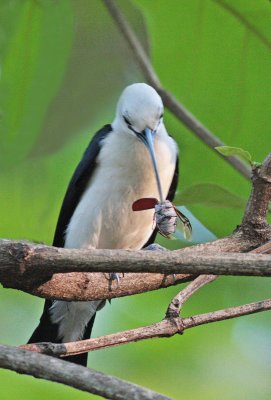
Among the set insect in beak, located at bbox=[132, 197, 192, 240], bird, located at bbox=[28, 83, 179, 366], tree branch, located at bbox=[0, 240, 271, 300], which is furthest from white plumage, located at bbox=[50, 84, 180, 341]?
tree branch, located at bbox=[0, 240, 271, 300]

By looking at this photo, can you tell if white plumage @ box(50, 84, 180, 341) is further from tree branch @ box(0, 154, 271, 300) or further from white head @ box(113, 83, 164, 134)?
tree branch @ box(0, 154, 271, 300)

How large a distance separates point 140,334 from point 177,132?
0.72 metres

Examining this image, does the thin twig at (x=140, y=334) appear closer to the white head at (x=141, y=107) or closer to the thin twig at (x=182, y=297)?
the thin twig at (x=182, y=297)

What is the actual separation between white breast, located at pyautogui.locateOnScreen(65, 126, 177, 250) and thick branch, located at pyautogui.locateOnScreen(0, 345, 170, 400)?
1.40 metres

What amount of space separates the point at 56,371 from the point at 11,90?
821 mm

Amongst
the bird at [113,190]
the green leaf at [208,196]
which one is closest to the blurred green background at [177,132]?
the green leaf at [208,196]

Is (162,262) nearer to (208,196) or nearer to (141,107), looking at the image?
(208,196)

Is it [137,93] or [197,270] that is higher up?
[137,93]

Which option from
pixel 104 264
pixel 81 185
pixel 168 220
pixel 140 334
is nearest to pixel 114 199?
pixel 81 185

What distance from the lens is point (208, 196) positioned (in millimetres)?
1558

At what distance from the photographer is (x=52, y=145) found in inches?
70.5

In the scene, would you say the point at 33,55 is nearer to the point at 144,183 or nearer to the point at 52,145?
the point at 52,145

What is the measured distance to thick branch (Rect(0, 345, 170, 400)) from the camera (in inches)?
34.6

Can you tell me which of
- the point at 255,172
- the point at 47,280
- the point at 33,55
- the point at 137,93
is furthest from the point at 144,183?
the point at 47,280
